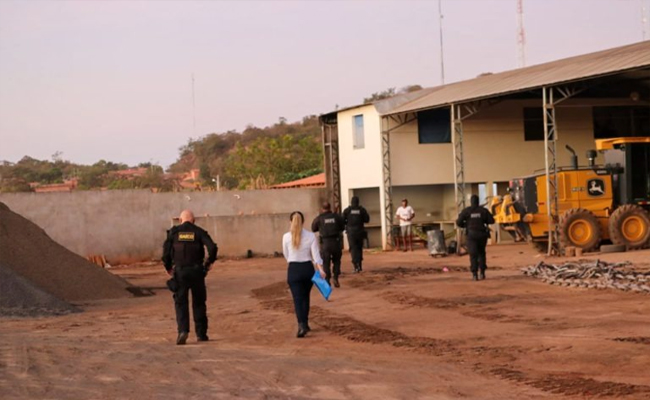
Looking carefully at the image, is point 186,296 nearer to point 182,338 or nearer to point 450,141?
point 182,338

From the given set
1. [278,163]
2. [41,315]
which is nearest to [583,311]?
[41,315]

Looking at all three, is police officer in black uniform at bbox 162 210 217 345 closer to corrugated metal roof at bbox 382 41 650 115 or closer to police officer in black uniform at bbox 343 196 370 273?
police officer in black uniform at bbox 343 196 370 273

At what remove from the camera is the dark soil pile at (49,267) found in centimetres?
2192

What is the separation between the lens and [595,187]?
28562mm

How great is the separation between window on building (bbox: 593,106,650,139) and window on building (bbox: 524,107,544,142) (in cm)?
202

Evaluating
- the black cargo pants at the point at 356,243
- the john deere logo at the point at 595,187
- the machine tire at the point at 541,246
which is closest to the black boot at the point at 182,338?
the black cargo pants at the point at 356,243

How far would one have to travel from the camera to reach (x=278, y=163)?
221ft

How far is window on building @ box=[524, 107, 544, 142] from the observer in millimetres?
38125

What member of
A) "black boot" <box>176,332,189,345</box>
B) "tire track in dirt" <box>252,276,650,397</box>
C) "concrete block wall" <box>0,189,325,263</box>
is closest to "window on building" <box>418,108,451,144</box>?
"concrete block wall" <box>0,189,325,263</box>

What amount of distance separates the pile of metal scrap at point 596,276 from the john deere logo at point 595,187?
663cm

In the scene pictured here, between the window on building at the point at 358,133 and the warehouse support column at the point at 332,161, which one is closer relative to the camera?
the window on building at the point at 358,133

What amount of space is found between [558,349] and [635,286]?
642 cm

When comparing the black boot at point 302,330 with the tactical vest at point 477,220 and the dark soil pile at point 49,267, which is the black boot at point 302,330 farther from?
the dark soil pile at point 49,267

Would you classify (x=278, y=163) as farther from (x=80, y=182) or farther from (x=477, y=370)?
(x=477, y=370)
